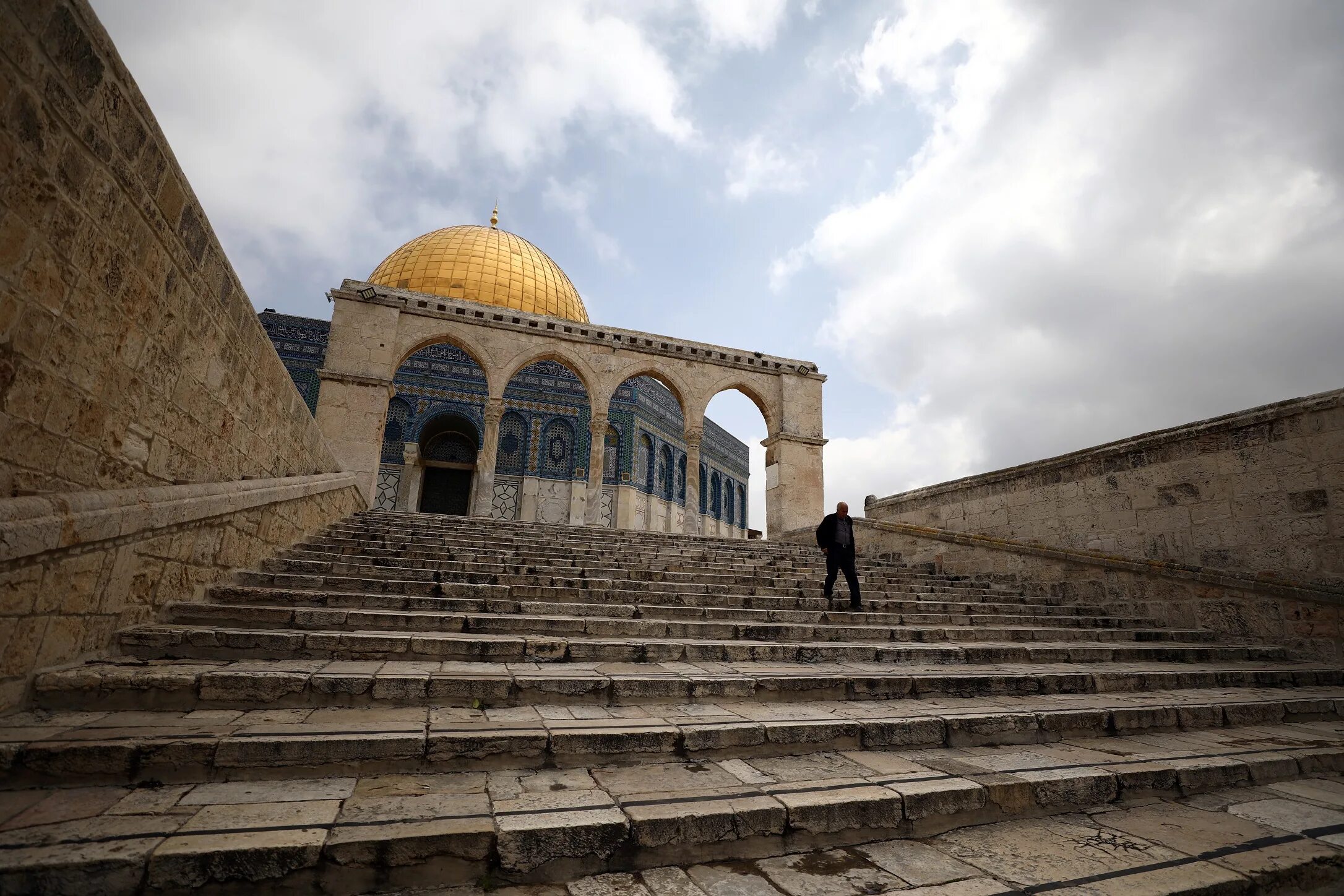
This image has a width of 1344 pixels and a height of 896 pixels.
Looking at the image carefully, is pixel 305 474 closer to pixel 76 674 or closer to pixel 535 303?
pixel 76 674

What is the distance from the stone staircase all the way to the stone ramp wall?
335 mm

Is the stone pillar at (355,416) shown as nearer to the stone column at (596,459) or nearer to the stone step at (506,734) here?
the stone column at (596,459)

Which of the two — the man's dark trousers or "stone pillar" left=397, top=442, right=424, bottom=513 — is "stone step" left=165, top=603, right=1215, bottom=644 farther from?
"stone pillar" left=397, top=442, right=424, bottom=513

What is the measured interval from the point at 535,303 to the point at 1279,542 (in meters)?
18.8

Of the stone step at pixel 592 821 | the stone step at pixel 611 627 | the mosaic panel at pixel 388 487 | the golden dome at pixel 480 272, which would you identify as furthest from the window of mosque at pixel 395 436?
the stone step at pixel 592 821

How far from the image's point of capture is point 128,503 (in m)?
3.20

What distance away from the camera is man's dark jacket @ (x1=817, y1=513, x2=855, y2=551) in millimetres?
6379

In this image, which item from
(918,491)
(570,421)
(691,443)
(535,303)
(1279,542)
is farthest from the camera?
(570,421)

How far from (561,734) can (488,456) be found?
1089cm

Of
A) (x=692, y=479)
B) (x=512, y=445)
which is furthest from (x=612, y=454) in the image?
(x=692, y=479)

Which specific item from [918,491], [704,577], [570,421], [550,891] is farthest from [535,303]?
[550,891]

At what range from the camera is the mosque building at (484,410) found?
66.7 feet

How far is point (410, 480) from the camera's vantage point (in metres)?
20.2

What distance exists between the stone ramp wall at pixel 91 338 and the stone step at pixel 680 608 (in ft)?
1.99
